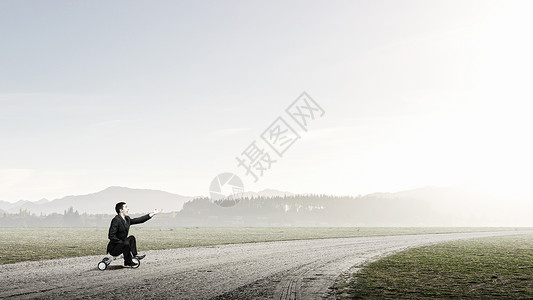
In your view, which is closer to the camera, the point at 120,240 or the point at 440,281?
the point at 440,281

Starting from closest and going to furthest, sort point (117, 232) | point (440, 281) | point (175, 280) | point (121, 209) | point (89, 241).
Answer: point (175, 280) → point (440, 281) → point (117, 232) → point (121, 209) → point (89, 241)

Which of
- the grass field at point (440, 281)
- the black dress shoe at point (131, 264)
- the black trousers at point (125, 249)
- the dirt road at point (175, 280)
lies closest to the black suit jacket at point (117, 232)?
the black trousers at point (125, 249)

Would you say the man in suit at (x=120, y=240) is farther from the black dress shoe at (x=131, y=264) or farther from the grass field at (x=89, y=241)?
the grass field at (x=89, y=241)

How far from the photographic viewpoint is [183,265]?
20.7 m

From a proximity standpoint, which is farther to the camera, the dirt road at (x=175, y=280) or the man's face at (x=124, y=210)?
A: the man's face at (x=124, y=210)

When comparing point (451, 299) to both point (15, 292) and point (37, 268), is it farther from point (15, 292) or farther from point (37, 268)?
point (37, 268)

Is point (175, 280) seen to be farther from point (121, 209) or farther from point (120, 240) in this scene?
point (121, 209)

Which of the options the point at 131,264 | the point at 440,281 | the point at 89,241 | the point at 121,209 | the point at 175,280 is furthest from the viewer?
the point at 89,241

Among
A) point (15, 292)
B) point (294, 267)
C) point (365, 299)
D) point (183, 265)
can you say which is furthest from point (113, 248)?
point (365, 299)

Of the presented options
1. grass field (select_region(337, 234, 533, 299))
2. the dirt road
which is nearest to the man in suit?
the dirt road

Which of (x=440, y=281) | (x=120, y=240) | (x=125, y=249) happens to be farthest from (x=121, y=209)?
(x=440, y=281)

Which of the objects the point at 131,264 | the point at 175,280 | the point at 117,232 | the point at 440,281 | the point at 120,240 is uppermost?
the point at 117,232

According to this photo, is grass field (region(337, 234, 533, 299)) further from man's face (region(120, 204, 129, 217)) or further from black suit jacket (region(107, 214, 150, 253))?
man's face (region(120, 204, 129, 217))

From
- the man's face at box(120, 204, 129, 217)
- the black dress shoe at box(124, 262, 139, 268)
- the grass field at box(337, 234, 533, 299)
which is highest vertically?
the man's face at box(120, 204, 129, 217)
